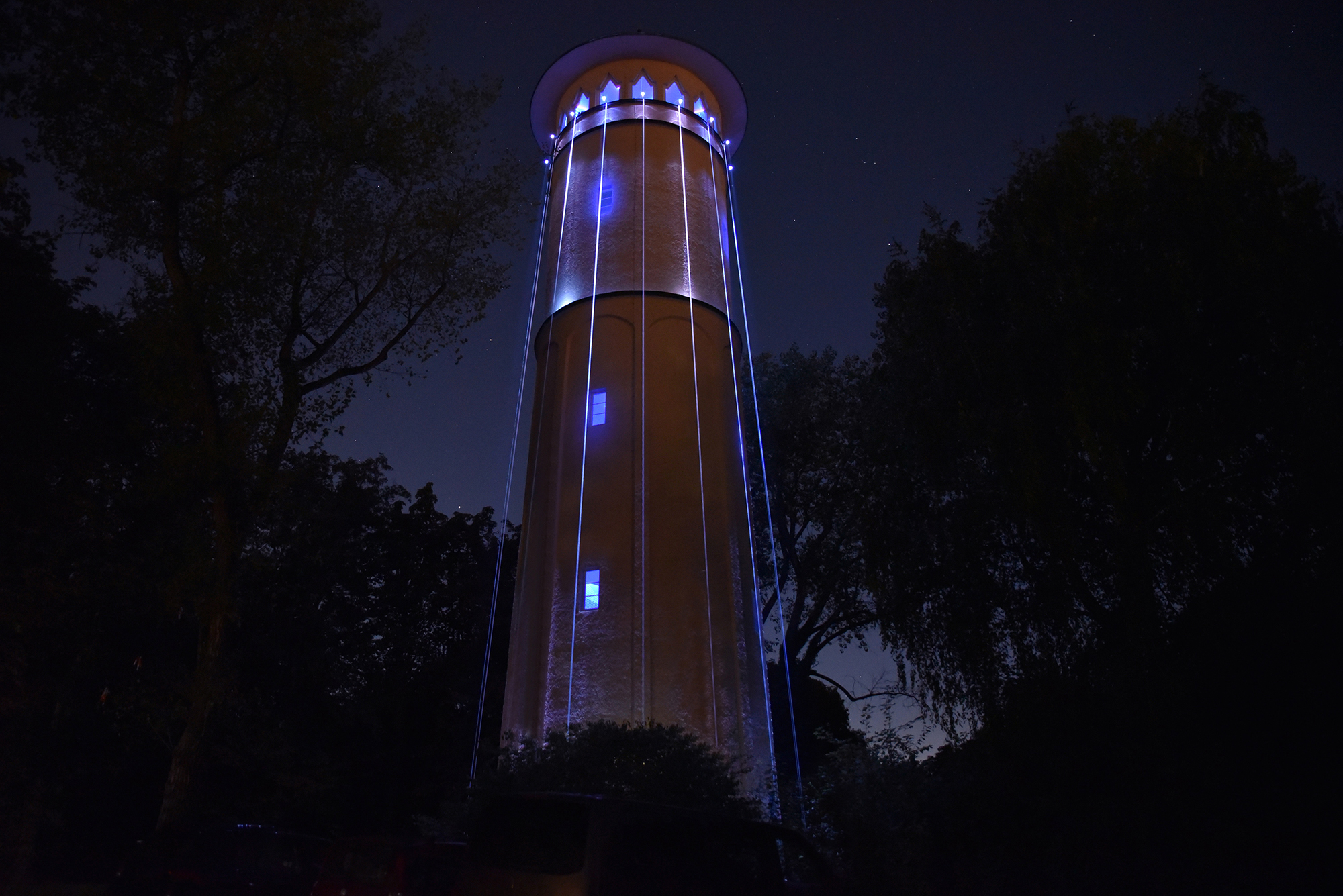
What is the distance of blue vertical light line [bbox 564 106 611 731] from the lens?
53.2ft

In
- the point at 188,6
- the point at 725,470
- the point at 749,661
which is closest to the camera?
the point at 188,6

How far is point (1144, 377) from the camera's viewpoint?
11.8 meters

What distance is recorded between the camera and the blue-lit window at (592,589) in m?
16.7

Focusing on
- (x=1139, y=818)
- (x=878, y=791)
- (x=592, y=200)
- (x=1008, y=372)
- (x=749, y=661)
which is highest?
(x=592, y=200)

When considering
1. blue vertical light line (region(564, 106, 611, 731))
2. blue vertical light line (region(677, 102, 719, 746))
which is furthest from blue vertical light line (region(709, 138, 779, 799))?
blue vertical light line (region(564, 106, 611, 731))

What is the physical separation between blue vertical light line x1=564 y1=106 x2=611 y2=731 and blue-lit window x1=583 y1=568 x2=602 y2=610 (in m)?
0.15

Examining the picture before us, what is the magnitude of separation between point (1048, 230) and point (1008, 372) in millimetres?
2479

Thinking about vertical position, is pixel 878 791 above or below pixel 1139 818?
above

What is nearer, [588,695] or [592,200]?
[588,695]

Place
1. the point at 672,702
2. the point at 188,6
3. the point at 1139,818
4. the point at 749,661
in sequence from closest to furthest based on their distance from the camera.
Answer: the point at 1139,818 → the point at 188,6 → the point at 672,702 → the point at 749,661

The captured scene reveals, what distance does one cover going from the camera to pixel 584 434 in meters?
18.8

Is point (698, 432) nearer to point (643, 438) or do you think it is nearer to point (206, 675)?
point (643, 438)

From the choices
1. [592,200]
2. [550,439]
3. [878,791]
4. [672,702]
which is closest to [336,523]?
[550,439]

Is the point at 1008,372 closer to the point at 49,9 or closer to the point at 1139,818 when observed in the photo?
the point at 1139,818
